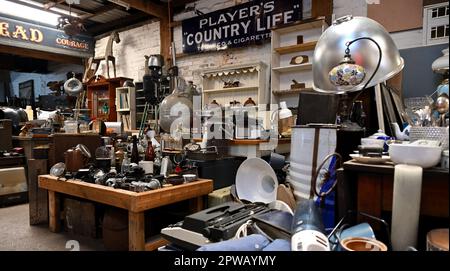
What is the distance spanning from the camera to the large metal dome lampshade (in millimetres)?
1150

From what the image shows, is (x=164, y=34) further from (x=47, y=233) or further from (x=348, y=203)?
(x=348, y=203)

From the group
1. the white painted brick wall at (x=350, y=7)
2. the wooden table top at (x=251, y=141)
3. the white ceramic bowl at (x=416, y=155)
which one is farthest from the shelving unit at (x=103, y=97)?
the white ceramic bowl at (x=416, y=155)

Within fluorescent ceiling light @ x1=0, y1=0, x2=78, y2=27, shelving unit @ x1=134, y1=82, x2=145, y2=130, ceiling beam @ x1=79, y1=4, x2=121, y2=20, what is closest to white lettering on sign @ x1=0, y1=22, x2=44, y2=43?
fluorescent ceiling light @ x1=0, y1=0, x2=78, y2=27

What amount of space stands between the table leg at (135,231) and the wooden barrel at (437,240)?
1.63 m

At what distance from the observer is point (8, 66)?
6902mm

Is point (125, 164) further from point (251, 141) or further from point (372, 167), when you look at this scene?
point (372, 167)

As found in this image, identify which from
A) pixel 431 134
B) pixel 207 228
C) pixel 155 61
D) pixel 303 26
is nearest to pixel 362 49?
pixel 431 134

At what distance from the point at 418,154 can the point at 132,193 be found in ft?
5.33

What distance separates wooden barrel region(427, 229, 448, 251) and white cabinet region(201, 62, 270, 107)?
3.18 meters

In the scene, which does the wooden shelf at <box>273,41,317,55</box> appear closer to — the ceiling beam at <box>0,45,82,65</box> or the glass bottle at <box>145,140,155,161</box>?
the glass bottle at <box>145,140,155,161</box>

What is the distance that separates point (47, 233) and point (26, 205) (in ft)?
4.56

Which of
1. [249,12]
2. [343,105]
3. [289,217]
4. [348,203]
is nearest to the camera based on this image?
[348,203]
